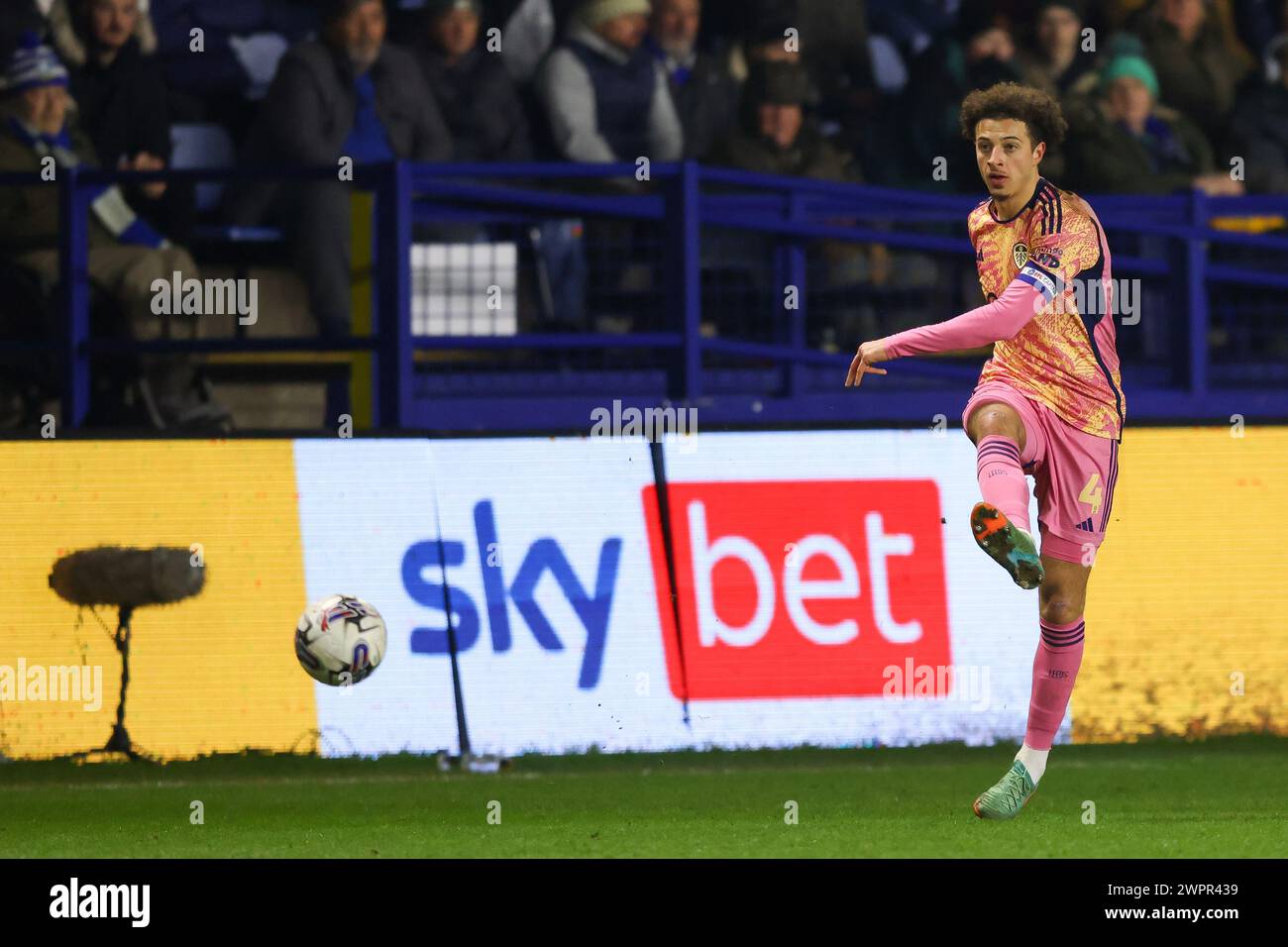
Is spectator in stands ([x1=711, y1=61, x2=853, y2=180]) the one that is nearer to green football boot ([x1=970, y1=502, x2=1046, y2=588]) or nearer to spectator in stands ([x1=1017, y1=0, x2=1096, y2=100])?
spectator in stands ([x1=1017, y1=0, x2=1096, y2=100])

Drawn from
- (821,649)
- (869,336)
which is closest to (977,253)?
(821,649)

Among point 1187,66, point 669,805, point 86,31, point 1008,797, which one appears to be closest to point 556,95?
point 86,31

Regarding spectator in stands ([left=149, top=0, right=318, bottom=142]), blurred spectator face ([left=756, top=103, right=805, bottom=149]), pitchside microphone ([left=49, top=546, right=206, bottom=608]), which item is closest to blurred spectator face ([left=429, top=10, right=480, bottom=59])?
spectator in stands ([left=149, top=0, right=318, bottom=142])

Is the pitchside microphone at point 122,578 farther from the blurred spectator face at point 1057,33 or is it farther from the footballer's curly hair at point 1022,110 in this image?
the blurred spectator face at point 1057,33

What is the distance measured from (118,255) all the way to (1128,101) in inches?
227

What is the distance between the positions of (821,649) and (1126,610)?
1414mm

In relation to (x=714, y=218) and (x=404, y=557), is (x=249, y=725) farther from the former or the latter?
(x=714, y=218)

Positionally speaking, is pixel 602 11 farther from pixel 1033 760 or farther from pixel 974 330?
pixel 1033 760

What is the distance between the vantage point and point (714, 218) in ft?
36.7

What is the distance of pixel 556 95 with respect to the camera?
12.2 meters

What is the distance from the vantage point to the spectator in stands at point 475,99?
12.3m

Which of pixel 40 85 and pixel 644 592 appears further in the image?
pixel 40 85

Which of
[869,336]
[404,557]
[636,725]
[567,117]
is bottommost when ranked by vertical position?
[636,725]

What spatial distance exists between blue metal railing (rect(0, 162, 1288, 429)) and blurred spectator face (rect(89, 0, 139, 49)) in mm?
1361
